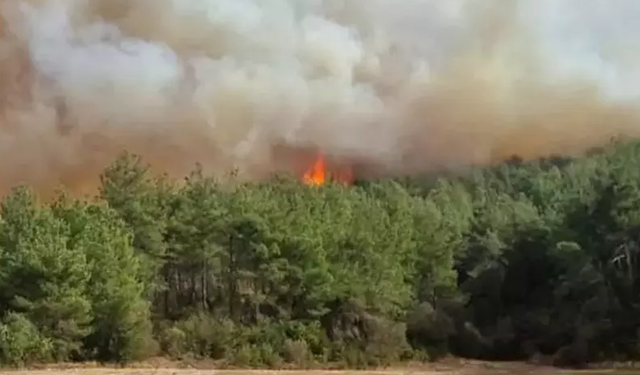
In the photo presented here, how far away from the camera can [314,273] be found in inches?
1271

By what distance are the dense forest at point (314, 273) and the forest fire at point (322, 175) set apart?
1.41 ft

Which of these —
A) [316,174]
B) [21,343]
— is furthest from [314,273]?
[21,343]

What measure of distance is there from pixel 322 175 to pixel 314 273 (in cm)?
339

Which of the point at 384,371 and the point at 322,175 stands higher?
the point at 322,175

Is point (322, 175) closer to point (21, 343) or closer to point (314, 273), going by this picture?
point (314, 273)

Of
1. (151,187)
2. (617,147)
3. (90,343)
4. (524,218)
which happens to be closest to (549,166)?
(524,218)

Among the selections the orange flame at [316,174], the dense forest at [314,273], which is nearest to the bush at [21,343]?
the dense forest at [314,273]

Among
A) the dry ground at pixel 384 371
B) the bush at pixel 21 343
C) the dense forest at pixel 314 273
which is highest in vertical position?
the dense forest at pixel 314 273

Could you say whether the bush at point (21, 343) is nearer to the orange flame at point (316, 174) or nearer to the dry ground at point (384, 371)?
the dry ground at point (384, 371)

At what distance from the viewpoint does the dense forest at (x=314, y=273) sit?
2959 centimetres

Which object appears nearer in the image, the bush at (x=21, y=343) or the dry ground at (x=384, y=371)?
the dry ground at (x=384, y=371)

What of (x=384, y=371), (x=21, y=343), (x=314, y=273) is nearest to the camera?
(x=21, y=343)

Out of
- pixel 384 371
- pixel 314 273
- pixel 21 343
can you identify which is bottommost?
pixel 384 371

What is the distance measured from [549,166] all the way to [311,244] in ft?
33.0
